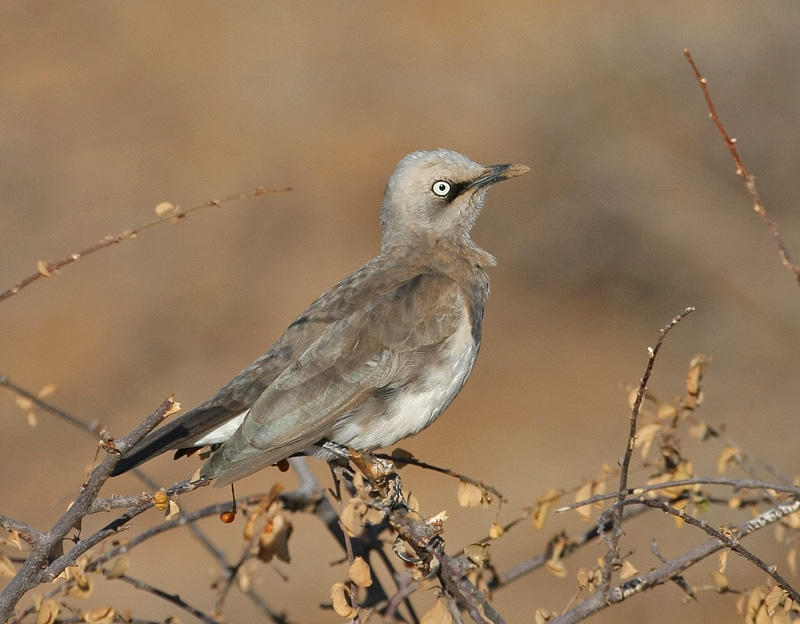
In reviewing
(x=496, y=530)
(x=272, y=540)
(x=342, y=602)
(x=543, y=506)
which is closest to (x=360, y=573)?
(x=342, y=602)

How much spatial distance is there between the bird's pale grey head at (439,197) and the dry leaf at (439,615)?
2763 mm

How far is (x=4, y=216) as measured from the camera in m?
14.4

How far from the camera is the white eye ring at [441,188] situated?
5.38m

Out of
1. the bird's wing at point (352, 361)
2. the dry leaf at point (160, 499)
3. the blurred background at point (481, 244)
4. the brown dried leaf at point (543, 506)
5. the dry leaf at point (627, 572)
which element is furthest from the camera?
the blurred background at point (481, 244)

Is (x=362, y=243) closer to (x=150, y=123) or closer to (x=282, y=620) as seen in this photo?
(x=150, y=123)

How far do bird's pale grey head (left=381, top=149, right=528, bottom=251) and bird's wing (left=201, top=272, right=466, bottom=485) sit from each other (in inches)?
21.2

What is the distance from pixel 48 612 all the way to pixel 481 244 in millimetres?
10522

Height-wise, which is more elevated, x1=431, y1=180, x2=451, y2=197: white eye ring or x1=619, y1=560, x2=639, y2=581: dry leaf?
x1=431, y1=180, x2=451, y2=197: white eye ring

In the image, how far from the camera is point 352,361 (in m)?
4.51

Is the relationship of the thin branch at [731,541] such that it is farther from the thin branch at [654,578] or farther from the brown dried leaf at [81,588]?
the brown dried leaf at [81,588]

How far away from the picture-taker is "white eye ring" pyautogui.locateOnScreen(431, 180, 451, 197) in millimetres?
5375

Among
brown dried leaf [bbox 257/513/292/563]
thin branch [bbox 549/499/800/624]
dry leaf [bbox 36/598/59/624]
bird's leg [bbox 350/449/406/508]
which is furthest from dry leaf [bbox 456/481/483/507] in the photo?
dry leaf [bbox 36/598/59/624]

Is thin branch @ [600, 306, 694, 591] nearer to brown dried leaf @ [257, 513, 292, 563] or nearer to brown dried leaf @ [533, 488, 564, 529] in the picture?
brown dried leaf @ [533, 488, 564, 529]

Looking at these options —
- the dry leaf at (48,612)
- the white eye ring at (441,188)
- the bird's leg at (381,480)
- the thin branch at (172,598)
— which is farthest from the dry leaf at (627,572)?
the white eye ring at (441,188)
